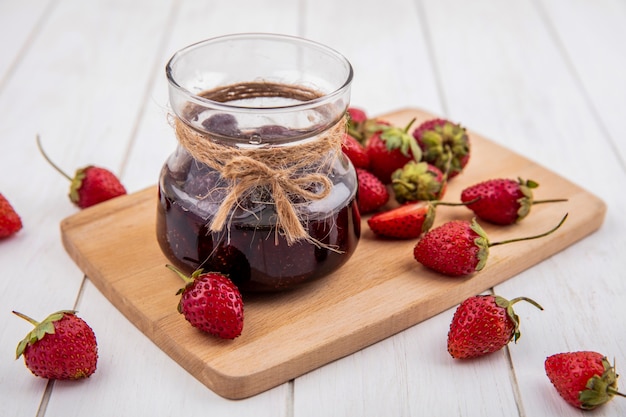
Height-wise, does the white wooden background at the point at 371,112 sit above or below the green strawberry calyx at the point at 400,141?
below

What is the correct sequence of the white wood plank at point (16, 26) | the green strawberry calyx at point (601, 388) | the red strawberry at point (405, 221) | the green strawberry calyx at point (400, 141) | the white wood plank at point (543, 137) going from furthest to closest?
the white wood plank at point (16, 26) → the green strawberry calyx at point (400, 141) → the red strawberry at point (405, 221) → the white wood plank at point (543, 137) → the green strawberry calyx at point (601, 388)

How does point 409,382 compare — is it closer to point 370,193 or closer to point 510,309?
point 510,309

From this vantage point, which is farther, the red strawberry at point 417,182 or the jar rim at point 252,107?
the red strawberry at point 417,182

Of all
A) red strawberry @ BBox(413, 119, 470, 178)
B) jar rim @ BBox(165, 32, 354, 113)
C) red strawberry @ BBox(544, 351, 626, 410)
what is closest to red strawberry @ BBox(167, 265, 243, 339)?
jar rim @ BBox(165, 32, 354, 113)

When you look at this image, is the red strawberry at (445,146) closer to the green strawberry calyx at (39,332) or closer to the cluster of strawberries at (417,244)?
the cluster of strawberries at (417,244)

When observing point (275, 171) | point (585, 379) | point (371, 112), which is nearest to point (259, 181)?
point (275, 171)

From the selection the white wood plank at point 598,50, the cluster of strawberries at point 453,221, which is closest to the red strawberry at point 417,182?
the cluster of strawberries at point 453,221

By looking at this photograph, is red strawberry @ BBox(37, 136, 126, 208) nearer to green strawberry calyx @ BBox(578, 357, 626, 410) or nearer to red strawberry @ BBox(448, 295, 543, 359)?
red strawberry @ BBox(448, 295, 543, 359)
